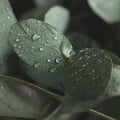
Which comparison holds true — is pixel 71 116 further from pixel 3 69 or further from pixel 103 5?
pixel 103 5

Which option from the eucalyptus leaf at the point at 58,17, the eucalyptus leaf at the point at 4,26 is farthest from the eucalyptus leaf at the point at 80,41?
the eucalyptus leaf at the point at 4,26

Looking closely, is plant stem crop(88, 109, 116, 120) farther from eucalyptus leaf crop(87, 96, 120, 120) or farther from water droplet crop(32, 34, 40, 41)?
water droplet crop(32, 34, 40, 41)

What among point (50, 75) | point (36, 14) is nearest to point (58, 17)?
point (36, 14)

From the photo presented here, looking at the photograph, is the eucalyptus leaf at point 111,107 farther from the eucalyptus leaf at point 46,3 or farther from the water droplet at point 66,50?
the eucalyptus leaf at point 46,3

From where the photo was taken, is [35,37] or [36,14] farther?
[36,14]

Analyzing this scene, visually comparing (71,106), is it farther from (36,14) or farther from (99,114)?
(36,14)

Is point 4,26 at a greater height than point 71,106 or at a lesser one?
greater
